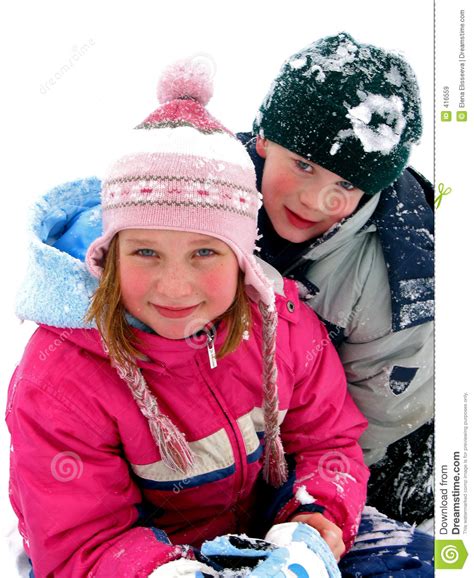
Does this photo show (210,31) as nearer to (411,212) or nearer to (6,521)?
(411,212)

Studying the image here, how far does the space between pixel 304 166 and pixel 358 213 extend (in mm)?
158

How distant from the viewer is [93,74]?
3127 mm

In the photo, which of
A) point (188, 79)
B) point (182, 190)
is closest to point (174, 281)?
point (182, 190)

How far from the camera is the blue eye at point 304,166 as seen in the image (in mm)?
1307

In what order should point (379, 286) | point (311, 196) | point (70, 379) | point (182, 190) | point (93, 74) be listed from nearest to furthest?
point (182, 190) < point (70, 379) < point (311, 196) < point (379, 286) < point (93, 74)

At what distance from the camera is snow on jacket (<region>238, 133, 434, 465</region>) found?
4.41 ft

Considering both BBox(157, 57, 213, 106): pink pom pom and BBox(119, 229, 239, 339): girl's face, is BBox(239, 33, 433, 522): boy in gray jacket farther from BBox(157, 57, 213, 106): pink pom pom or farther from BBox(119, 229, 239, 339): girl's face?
BBox(119, 229, 239, 339): girl's face

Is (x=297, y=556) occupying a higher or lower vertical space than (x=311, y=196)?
lower

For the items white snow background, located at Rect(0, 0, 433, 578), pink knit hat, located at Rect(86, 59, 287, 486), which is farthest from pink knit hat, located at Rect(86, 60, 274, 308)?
white snow background, located at Rect(0, 0, 433, 578)

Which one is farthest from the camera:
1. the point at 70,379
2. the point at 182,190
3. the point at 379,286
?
the point at 379,286

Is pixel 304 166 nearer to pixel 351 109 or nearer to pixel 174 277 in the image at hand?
pixel 351 109

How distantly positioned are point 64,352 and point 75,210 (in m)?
0.30

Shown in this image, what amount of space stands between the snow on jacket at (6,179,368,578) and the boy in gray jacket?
128 mm

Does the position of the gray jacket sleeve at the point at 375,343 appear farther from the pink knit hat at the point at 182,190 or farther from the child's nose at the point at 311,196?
the pink knit hat at the point at 182,190
